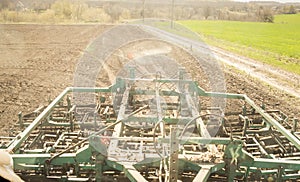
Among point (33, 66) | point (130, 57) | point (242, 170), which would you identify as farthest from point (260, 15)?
point (242, 170)

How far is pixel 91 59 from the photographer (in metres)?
20.2

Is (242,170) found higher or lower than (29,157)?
lower

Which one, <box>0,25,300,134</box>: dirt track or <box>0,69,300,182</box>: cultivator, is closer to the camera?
<box>0,69,300,182</box>: cultivator

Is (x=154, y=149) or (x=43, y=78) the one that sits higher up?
(x=154, y=149)

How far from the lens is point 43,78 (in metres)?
15.2

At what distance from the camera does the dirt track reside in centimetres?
1152

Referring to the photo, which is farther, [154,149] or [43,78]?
[43,78]

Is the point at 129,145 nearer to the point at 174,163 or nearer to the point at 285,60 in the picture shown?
the point at 174,163

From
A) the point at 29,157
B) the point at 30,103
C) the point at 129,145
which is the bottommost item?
the point at 30,103

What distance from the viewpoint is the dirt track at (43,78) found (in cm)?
1152

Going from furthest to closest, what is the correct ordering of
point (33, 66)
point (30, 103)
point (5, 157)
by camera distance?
point (33, 66) → point (30, 103) → point (5, 157)

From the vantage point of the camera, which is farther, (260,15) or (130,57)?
(260,15)

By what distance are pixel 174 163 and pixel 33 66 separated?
16.2 m

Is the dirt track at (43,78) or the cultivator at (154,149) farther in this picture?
the dirt track at (43,78)
